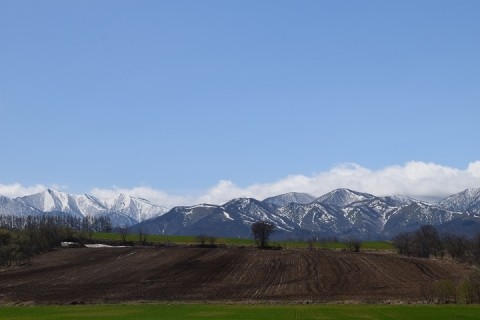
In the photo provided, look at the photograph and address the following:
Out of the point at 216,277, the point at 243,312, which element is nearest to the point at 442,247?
the point at 216,277

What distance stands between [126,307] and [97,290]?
69.5ft

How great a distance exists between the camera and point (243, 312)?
66.2 m

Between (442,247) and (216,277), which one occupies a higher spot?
(442,247)

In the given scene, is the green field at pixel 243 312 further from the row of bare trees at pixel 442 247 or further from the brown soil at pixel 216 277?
the row of bare trees at pixel 442 247

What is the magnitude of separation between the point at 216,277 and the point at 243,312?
45.9m

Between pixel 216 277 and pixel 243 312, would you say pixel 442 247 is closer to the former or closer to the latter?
pixel 216 277

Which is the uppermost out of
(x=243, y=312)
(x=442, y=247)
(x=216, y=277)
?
(x=442, y=247)

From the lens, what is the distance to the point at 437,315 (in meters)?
59.7

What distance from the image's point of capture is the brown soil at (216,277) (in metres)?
87.5

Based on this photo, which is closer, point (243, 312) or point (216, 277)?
point (243, 312)

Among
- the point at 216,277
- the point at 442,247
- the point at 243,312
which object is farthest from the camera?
the point at 442,247

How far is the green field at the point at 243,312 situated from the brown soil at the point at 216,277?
9.28 metres

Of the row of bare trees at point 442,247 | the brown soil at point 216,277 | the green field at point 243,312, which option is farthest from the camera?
the row of bare trees at point 442,247

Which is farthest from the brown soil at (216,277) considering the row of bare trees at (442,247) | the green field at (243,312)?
the row of bare trees at (442,247)
